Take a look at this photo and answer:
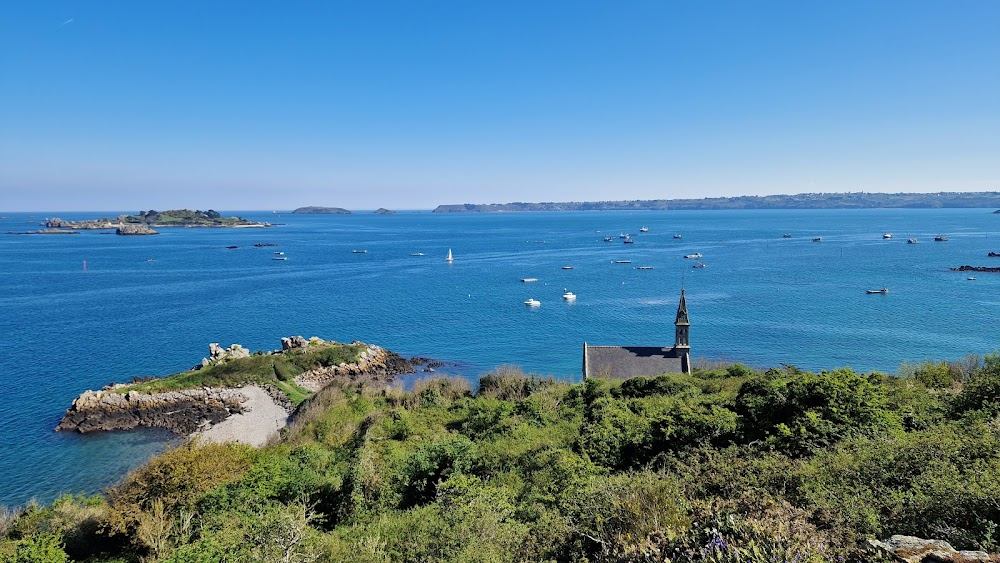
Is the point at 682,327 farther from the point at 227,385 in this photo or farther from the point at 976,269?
the point at 976,269

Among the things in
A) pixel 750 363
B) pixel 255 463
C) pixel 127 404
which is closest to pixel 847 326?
pixel 750 363

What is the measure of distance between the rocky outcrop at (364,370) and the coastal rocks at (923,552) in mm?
42412

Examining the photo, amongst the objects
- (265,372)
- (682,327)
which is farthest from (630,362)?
(265,372)

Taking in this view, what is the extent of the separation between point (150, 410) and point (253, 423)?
8749 mm

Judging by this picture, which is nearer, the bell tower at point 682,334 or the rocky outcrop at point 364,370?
the bell tower at point 682,334

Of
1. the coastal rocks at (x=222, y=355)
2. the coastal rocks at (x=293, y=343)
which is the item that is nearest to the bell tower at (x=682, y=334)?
the coastal rocks at (x=293, y=343)

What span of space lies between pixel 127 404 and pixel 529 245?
123 m

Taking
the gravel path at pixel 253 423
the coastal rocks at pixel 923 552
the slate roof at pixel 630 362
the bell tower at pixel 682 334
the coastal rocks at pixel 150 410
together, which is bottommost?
the gravel path at pixel 253 423

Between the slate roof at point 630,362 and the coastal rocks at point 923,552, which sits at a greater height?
the coastal rocks at point 923,552

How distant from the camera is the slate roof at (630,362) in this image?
110 feet

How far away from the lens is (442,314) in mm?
68188

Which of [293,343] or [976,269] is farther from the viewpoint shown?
[976,269]

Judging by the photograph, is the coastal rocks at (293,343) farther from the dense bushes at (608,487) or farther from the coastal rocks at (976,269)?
the coastal rocks at (976,269)

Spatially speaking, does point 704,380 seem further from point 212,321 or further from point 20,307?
point 20,307
